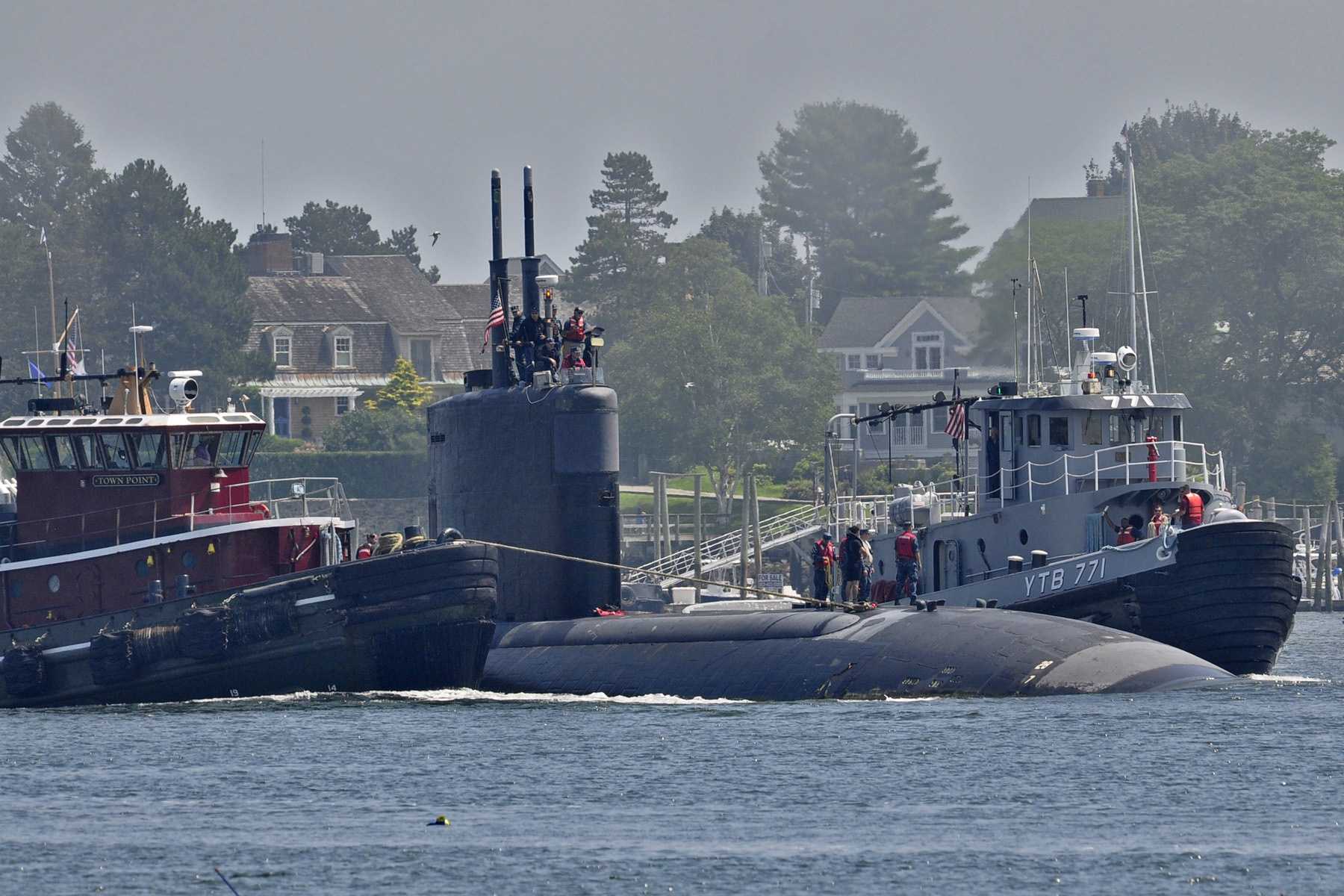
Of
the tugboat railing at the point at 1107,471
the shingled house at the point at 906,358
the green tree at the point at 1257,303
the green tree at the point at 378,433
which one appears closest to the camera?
the tugboat railing at the point at 1107,471

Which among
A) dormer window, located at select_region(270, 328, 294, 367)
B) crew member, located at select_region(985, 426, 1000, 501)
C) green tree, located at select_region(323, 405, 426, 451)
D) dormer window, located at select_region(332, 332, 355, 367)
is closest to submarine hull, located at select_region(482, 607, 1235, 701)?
crew member, located at select_region(985, 426, 1000, 501)

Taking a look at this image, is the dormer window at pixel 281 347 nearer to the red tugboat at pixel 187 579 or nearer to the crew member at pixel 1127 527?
the red tugboat at pixel 187 579

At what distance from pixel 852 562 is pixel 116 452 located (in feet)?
45.3

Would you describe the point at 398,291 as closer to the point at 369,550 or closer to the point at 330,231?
the point at 330,231

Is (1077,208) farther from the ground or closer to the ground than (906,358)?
farther from the ground

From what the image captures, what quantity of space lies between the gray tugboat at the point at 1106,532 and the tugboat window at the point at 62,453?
54.9ft

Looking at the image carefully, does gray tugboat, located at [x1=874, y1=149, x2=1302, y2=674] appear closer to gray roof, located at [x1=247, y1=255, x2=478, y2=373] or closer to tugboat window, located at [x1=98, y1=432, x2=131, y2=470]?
tugboat window, located at [x1=98, y1=432, x2=131, y2=470]

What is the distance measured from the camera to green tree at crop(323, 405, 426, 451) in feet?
369

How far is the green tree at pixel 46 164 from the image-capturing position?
149 metres

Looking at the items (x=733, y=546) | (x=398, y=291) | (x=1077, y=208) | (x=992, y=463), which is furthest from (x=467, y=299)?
(x=992, y=463)

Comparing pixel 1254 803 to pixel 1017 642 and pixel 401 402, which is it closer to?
pixel 1017 642

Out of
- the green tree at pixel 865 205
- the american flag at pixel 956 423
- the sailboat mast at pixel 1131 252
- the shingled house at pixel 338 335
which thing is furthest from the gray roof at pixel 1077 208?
→ the american flag at pixel 956 423

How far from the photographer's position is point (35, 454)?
41.9 metres

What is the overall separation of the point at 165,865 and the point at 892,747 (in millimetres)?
11545
